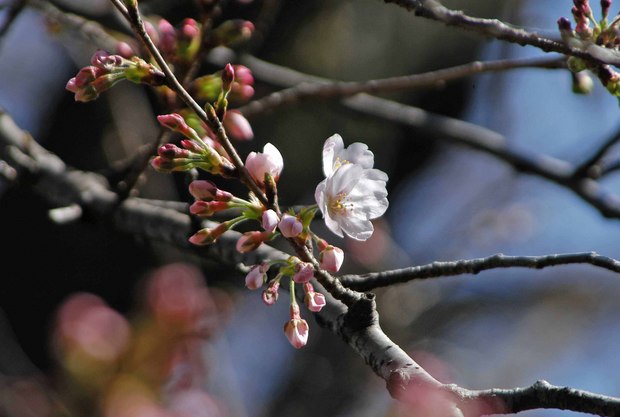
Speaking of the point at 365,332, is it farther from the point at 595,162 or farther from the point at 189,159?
the point at 595,162

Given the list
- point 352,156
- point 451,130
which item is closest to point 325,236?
point 451,130

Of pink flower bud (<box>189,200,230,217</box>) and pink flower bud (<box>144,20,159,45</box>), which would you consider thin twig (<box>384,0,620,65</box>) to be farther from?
pink flower bud (<box>144,20,159,45</box>)

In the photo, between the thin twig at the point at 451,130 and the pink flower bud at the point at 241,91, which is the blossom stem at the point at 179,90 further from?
the thin twig at the point at 451,130

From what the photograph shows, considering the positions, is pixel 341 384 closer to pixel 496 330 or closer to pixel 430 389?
pixel 496 330

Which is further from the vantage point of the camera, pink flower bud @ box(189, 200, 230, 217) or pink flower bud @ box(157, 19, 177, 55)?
pink flower bud @ box(157, 19, 177, 55)

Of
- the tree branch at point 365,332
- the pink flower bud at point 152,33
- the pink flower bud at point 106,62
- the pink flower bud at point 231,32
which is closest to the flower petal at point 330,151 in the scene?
the tree branch at point 365,332

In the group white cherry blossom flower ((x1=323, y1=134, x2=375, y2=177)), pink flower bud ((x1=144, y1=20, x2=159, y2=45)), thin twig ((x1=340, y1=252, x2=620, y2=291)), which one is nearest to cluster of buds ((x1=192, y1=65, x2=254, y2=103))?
pink flower bud ((x1=144, y1=20, x2=159, y2=45))
